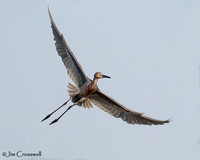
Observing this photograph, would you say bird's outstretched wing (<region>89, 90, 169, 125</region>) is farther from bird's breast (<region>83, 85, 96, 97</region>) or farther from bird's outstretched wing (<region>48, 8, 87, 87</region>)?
bird's outstretched wing (<region>48, 8, 87, 87</region>)

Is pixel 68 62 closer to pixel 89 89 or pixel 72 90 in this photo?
pixel 72 90

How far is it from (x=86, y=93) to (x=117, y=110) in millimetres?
1524

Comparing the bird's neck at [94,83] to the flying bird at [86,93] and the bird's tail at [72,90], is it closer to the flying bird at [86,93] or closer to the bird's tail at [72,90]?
the flying bird at [86,93]

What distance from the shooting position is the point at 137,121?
12.1 m

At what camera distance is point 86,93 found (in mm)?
11531

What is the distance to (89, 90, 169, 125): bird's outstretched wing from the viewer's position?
11.9 meters

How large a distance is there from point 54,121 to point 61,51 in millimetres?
2457

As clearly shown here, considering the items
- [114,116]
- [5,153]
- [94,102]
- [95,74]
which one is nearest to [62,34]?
[95,74]

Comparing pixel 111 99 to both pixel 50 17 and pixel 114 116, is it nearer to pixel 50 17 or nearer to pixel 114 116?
pixel 114 116

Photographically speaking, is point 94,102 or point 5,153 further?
point 94,102

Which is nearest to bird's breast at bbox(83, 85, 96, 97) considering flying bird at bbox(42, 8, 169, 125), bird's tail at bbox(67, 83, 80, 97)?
flying bird at bbox(42, 8, 169, 125)

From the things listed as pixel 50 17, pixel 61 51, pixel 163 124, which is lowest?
pixel 163 124

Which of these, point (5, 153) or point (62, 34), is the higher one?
point (62, 34)

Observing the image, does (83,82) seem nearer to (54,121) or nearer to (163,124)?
(54,121)
